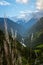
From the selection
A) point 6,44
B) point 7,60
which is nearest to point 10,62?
point 7,60

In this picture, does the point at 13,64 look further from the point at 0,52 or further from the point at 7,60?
the point at 0,52

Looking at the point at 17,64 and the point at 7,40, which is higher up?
the point at 7,40

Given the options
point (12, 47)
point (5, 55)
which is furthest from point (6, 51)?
point (12, 47)

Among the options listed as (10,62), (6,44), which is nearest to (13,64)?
(10,62)

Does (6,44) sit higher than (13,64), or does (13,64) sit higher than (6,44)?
(6,44)

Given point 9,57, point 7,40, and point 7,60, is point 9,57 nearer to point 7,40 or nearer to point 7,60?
point 7,60

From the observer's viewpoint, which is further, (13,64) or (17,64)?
(17,64)

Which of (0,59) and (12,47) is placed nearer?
(0,59)
